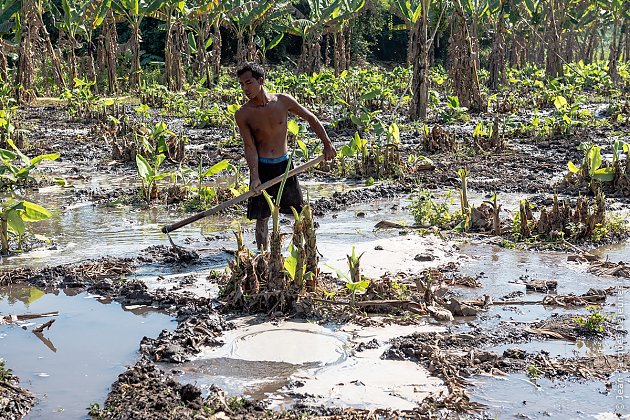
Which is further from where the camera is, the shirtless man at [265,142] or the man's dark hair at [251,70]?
the shirtless man at [265,142]

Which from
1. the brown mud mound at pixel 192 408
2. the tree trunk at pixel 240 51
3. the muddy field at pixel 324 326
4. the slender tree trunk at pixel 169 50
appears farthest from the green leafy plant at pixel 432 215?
the tree trunk at pixel 240 51

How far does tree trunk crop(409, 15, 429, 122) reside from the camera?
15672 mm

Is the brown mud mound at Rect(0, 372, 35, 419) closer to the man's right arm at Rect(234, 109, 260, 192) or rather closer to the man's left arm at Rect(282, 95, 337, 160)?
the man's right arm at Rect(234, 109, 260, 192)

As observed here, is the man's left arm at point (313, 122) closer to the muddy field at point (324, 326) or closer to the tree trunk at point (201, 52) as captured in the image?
the muddy field at point (324, 326)

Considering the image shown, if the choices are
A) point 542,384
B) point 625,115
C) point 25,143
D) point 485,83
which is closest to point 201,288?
point 542,384

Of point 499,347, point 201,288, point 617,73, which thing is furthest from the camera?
point 617,73

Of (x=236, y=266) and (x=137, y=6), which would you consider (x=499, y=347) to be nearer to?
(x=236, y=266)

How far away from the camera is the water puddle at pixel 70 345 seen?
454 centimetres

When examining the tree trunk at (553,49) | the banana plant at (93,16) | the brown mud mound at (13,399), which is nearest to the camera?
the brown mud mound at (13,399)

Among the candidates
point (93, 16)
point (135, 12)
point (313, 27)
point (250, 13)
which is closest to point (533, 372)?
point (135, 12)

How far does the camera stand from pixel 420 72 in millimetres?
15977

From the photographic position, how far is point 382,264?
271 inches

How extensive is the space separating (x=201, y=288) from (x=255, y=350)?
55.0 inches

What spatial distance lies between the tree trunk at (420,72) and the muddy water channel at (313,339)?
8.16 metres
